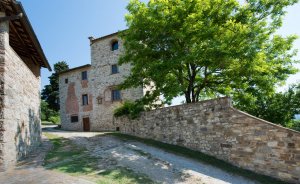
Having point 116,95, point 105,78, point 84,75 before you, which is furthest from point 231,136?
point 84,75

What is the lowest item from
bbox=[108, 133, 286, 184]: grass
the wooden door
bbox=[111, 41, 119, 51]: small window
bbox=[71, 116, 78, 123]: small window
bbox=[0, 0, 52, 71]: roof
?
bbox=[108, 133, 286, 184]: grass

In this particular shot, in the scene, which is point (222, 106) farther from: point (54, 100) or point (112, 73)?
point (54, 100)

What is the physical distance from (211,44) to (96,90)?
1648 cm

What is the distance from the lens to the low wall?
10.5 m

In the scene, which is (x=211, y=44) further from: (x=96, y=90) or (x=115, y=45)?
(x=96, y=90)

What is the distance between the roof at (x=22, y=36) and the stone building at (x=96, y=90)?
11003mm

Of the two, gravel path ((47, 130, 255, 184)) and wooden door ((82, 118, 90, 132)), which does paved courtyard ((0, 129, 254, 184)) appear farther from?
wooden door ((82, 118, 90, 132))

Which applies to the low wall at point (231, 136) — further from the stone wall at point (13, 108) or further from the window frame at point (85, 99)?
the window frame at point (85, 99)

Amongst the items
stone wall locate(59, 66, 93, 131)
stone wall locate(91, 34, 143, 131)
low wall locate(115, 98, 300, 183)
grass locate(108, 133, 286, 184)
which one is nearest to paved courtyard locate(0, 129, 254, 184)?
grass locate(108, 133, 286, 184)

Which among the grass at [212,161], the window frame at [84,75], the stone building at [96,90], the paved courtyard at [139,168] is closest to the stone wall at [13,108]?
the paved courtyard at [139,168]

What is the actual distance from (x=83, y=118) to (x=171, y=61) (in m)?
17.0

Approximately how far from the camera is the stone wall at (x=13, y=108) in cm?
849

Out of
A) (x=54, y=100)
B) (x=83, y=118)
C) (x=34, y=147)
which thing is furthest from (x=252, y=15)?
(x=54, y=100)

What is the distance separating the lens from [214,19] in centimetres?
1482
